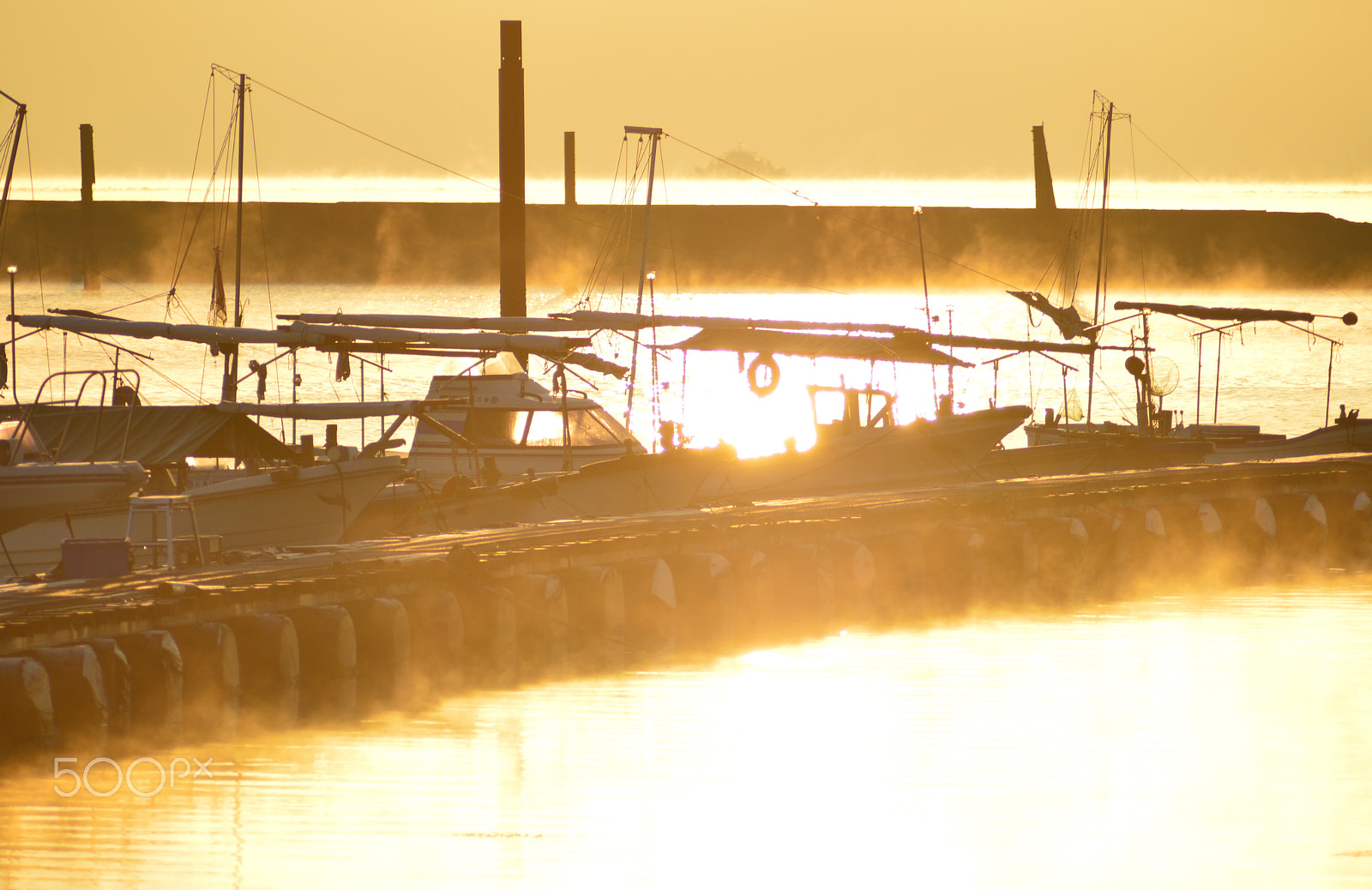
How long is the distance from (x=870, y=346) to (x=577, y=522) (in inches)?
377

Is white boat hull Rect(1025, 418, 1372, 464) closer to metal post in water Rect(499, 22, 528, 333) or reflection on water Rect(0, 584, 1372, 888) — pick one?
metal post in water Rect(499, 22, 528, 333)

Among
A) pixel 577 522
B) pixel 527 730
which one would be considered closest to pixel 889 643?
pixel 577 522

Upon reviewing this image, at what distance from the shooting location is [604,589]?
87.8ft

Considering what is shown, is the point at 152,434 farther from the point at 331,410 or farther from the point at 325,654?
the point at 325,654

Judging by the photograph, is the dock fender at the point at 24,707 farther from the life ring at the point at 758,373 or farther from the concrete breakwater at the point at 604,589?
the life ring at the point at 758,373

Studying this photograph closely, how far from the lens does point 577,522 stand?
3009cm

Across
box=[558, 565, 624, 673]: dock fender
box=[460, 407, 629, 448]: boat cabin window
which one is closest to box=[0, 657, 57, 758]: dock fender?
box=[558, 565, 624, 673]: dock fender

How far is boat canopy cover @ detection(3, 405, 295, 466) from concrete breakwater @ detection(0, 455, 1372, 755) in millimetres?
4849

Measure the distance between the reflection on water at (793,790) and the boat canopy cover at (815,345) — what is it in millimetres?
11853

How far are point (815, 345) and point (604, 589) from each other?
11829 millimetres

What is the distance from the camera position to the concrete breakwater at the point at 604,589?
20031 mm

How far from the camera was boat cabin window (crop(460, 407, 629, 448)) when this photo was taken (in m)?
36.7

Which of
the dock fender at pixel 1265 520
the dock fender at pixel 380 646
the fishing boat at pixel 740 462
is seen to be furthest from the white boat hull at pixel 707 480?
the dock fender at pixel 380 646

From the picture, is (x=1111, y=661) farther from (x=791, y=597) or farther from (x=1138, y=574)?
(x=1138, y=574)
